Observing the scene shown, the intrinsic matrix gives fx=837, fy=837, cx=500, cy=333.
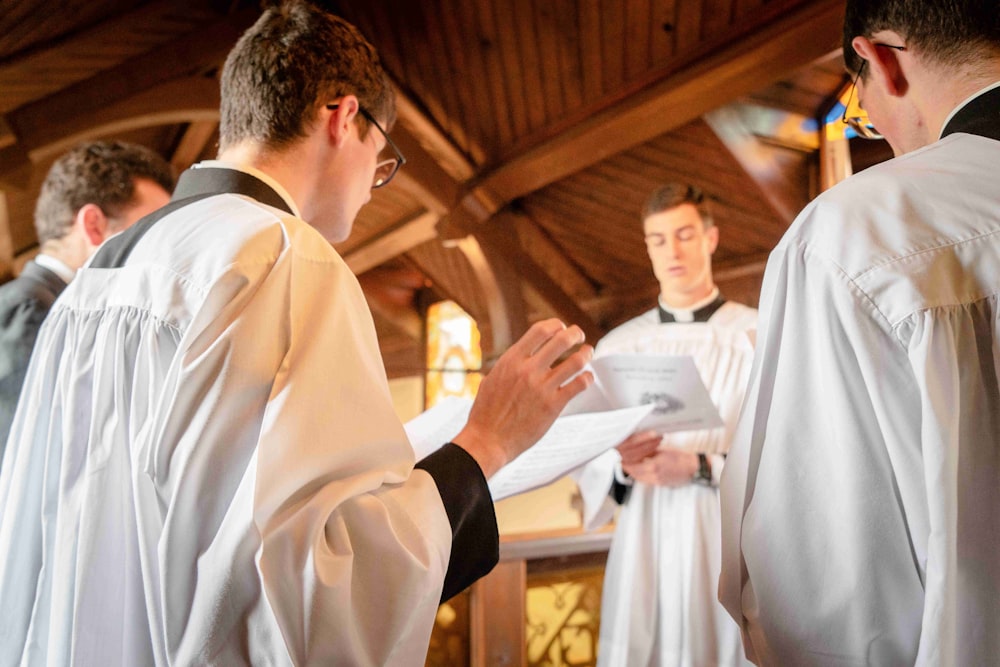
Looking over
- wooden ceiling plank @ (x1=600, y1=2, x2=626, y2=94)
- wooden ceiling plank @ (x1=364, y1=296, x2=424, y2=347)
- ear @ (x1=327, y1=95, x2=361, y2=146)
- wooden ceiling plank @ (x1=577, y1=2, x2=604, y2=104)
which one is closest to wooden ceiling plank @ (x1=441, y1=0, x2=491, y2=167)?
wooden ceiling plank @ (x1=577, y1=2, x2=604, y2=104)

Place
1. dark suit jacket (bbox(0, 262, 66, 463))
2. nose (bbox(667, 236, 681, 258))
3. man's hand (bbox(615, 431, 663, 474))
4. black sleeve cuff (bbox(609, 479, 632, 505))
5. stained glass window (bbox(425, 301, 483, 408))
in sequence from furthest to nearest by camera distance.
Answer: stained glass window (bbox(425, 301, 483, 408))
nose (bbox(667, 236, 681, 258))
black sleeve cuff (bbox(609, 479, 632, 505))
man's hand (bbox(615, 431, 663, 474))
dark suit jacket (bbox(0, 262, 66, 463))

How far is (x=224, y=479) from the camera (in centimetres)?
100

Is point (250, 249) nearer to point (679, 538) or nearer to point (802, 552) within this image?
point (802, 552)

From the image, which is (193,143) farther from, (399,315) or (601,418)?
(601,418)

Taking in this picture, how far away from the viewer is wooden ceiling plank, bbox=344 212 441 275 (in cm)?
890

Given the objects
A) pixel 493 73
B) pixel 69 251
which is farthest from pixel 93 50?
pixel 69 251

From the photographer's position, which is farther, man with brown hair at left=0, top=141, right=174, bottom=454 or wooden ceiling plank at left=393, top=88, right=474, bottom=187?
wooden ceiling plank at left=393, top=88, right=474, bottom=187

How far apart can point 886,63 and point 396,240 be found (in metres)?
8.53

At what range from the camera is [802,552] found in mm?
1043

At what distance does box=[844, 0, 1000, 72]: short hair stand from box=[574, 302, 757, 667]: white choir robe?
1.60 meters

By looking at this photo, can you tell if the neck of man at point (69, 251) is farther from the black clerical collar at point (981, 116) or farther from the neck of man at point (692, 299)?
the black clerical collar at point (981, 116)

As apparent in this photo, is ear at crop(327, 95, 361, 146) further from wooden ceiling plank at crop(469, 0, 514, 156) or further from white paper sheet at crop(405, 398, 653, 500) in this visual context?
wooden ceiling plank at crop(469, 0, 514, 156)

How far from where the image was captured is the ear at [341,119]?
147cm

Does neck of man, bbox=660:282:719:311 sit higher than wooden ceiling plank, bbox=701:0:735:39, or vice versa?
wooden ceiling plank, bbox=701:0:735:39
